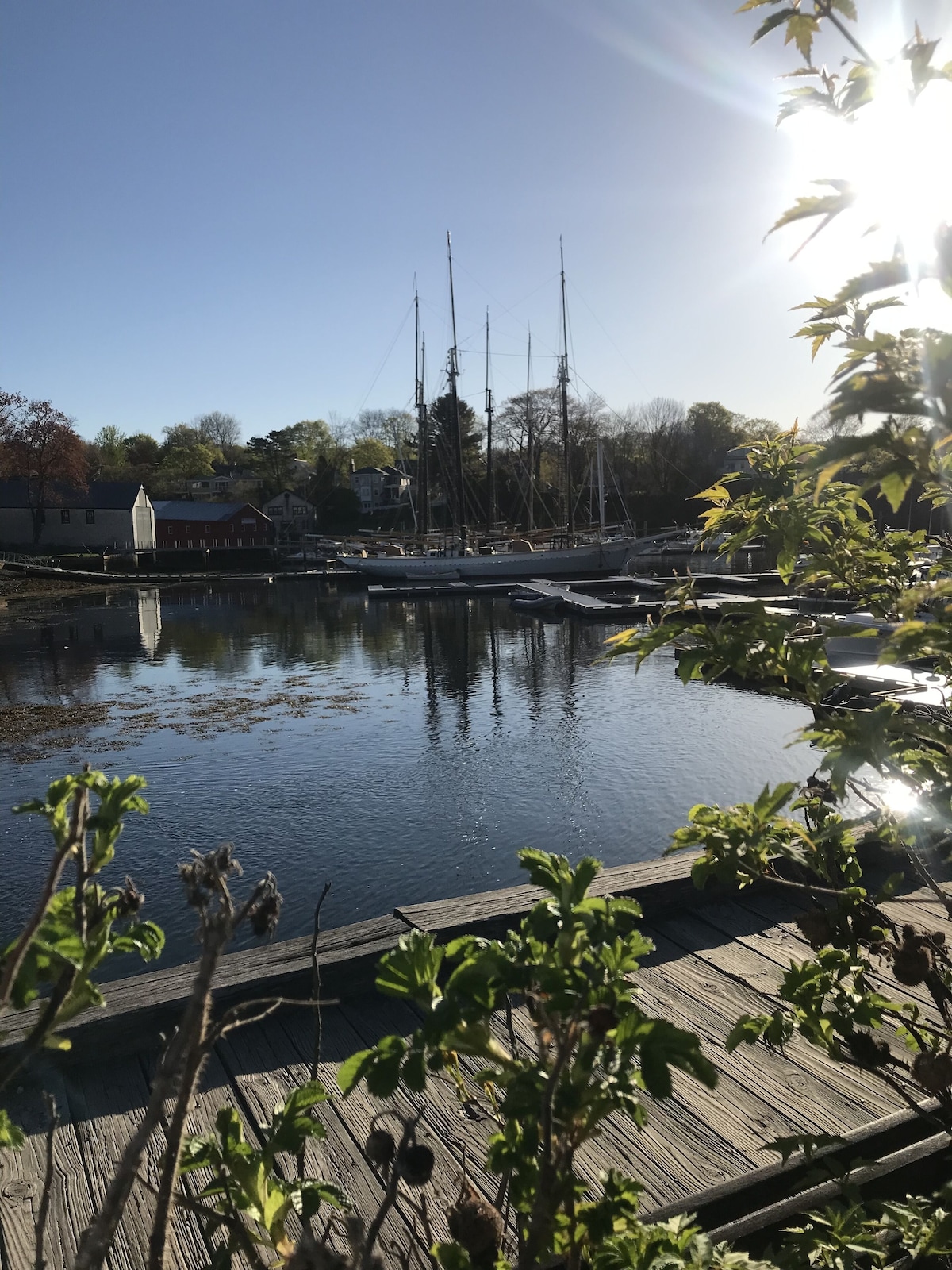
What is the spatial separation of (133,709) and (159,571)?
44.9 m

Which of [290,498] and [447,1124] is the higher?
[290,498]

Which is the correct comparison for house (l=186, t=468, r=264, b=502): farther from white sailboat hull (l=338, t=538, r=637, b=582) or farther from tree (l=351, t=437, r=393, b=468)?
white sailboat hull (l=338, t=538, r=637, b=582)

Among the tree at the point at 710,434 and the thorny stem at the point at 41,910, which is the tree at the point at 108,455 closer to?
the tree at the point at 710,434

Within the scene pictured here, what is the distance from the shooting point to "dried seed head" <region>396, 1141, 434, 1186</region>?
96 cm

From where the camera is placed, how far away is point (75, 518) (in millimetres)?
65062

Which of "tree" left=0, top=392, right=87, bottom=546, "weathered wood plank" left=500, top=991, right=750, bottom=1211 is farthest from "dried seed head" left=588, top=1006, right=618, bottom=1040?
"tree" left=0, top=392, right=87, bottom=546

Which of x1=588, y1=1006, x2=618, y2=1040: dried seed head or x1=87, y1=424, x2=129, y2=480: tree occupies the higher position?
x1=87, y1=424, x2=129, y2=480: tree

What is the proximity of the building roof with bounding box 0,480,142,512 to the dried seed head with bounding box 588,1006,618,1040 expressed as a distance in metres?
68.7

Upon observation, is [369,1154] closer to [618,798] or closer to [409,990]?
[409,990]

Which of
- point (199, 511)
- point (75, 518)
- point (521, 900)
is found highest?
point (199, 511)

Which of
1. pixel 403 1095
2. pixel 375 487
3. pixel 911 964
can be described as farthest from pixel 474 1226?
pixel 375 487

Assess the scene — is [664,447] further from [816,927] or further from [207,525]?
[816,927]

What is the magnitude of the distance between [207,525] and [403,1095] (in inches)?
2927

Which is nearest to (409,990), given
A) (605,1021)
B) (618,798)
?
(605,1021)
